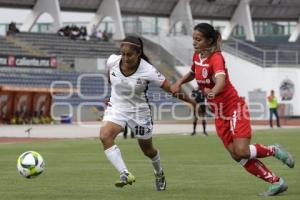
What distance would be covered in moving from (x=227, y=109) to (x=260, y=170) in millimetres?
880

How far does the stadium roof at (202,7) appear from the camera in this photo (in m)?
62.5

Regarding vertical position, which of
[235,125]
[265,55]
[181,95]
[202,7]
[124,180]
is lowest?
[124,180]

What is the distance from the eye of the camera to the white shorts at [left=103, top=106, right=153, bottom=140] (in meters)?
12.0

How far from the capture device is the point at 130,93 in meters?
12.1

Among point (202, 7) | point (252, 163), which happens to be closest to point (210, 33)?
point (252, 163)

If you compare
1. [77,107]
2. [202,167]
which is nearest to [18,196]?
[202,167]

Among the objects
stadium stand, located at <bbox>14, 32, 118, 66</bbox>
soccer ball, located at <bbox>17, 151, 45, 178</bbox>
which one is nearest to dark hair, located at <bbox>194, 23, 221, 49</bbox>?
soccer ball, located at <bbox>17, 151, 45, 178</bbox>

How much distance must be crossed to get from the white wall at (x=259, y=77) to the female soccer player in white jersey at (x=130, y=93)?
47608 millimetres

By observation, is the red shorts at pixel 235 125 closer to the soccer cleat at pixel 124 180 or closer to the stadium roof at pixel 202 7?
the soccer cleat at pixel 124 180

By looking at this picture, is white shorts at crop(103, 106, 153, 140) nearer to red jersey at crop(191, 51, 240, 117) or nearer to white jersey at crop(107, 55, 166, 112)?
white jersey at crop(107, 55, 166, 112)

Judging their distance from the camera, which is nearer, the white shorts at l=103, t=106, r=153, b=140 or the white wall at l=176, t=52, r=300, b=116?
the white shorts at l=103, t=106, r=153, b=140

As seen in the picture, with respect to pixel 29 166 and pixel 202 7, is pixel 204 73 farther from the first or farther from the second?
pixel 202 7

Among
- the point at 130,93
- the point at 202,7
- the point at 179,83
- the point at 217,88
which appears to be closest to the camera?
the point at 217,88

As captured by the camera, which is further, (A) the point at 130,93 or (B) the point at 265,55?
(B) the point at 265,55
